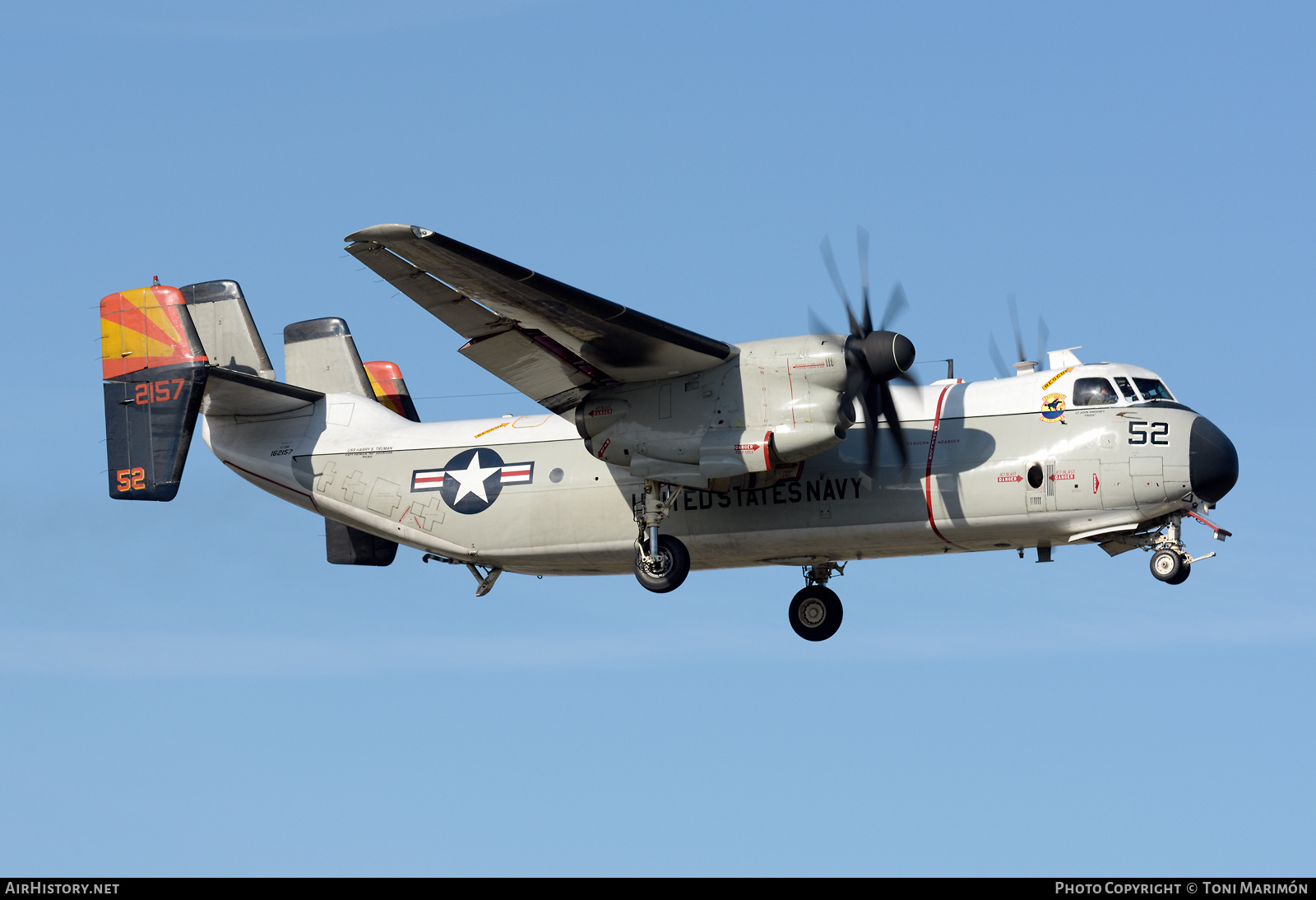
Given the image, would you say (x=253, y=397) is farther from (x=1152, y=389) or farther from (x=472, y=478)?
(x=1152, y=389)

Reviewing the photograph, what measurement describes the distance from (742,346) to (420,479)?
239 inches

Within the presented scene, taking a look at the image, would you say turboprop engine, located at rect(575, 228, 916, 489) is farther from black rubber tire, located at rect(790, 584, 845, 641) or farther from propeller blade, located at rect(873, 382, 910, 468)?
black rubber tire, located at rect(790, 584, 845, 641)

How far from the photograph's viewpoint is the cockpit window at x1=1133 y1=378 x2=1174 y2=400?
21.8 metres

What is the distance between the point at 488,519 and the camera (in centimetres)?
2448

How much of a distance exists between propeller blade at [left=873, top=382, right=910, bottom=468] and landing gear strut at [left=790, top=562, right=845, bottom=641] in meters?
3.19

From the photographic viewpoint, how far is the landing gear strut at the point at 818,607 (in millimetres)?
25047

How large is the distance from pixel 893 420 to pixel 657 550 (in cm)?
382

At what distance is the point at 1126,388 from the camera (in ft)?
71.3

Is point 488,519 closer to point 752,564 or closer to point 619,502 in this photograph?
point 619,502

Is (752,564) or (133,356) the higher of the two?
(133,356)

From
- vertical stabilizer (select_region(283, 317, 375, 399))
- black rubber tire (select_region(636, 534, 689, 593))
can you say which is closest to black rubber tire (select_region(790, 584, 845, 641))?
black rubber tire (select_region(636, 534, 689, 593))
